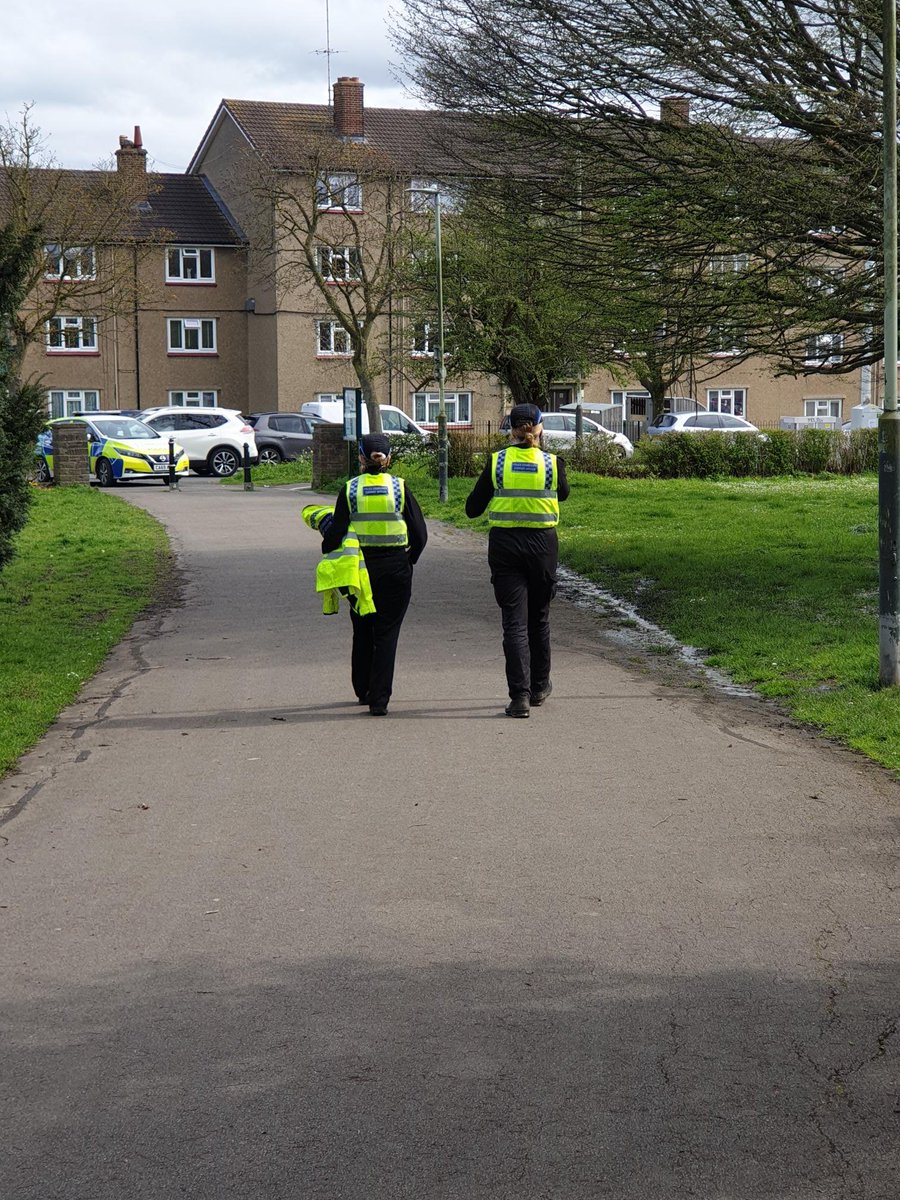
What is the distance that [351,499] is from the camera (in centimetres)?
983

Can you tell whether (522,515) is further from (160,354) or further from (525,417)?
(160,354)

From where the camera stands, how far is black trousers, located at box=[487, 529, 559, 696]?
9.73 meters

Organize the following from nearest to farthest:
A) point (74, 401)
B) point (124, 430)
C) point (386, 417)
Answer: point (124, 430)
point (386, 417)
point (74, 401)

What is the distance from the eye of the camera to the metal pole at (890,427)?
9648 mm

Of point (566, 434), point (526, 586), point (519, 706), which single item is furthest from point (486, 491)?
point (566, 434)

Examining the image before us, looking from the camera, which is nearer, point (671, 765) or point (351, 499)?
point (671, 765)

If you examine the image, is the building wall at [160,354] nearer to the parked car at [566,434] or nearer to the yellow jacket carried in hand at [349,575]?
the parked car at [566,434]

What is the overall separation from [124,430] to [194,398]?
22.8m

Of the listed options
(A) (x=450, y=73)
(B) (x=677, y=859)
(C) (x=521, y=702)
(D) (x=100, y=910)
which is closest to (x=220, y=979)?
(D) (x=100, y=910)

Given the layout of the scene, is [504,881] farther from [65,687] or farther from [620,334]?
[620,334]

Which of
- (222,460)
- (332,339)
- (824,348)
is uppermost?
(332,339)

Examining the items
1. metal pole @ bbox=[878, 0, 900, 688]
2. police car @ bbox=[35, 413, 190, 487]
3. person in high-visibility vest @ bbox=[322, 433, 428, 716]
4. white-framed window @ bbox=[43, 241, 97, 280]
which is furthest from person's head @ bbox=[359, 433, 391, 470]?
white-framed window @ bbox=[43, 241, 97, 280]

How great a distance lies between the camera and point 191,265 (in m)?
57.3

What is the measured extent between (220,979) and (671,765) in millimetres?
3667
